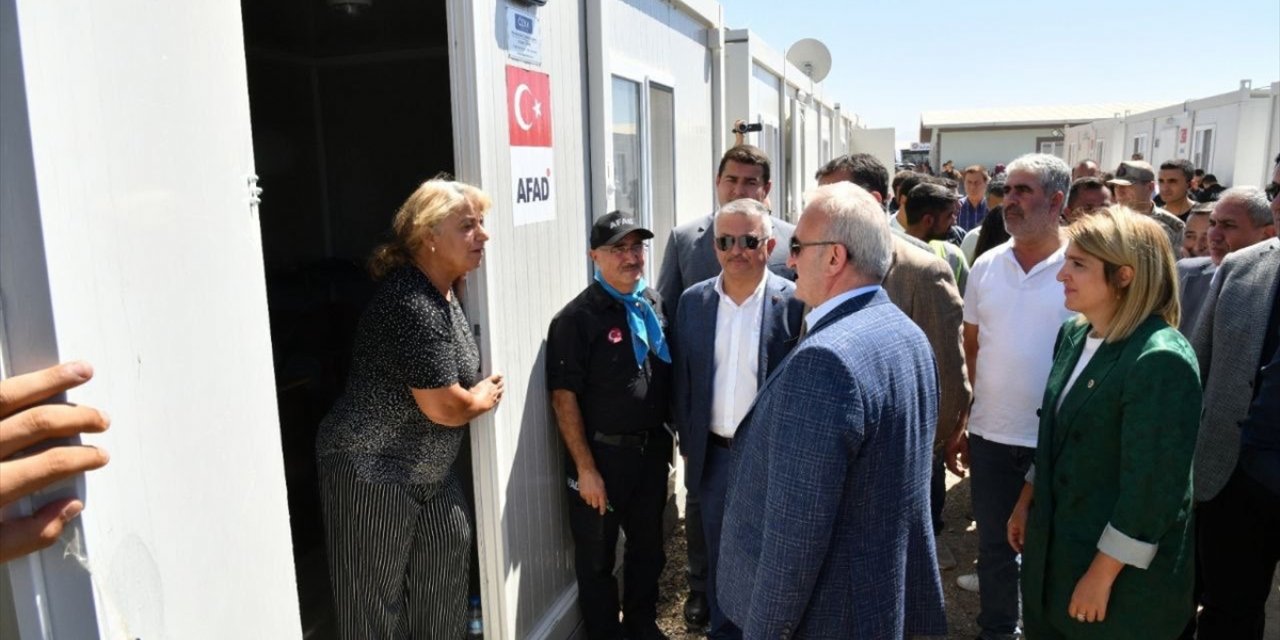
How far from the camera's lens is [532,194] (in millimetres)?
3316

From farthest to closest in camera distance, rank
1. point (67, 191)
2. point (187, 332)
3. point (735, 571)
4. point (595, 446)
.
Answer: point (595, 446), point (735, 571), point (187, 332), point (67, 191)

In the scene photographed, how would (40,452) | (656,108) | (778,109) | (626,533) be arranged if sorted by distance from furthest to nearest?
(778,109) < (656,108) < (626,533) < (40,452)

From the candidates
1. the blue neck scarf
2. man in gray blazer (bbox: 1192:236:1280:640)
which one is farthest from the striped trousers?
man in gray blazer (bbox: 1192:236:1280:640)

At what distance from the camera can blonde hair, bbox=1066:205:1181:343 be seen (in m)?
2.46

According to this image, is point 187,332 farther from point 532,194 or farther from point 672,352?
point 672,352

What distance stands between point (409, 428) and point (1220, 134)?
16.9 metres

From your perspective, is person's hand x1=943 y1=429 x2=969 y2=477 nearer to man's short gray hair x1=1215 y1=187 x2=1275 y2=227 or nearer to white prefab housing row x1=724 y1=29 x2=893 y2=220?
man's short gray hair x1=1215 y1=187 x2=1275 y2=227

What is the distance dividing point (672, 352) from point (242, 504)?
1992 mm

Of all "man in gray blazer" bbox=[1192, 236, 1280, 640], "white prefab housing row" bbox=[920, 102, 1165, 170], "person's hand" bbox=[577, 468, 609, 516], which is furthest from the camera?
"white prefab housing row" bbox=[920, 102, 1165, 170]

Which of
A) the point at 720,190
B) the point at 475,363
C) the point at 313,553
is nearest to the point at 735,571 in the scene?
the point at 475,363

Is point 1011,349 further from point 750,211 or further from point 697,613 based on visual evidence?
point 697,613

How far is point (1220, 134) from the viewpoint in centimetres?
1498

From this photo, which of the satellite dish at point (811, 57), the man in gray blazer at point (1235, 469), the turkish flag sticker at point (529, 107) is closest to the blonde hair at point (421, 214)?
the turkish flag sticker at point (529, 107)

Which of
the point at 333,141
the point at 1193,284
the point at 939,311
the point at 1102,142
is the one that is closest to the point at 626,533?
the point at 939,311
